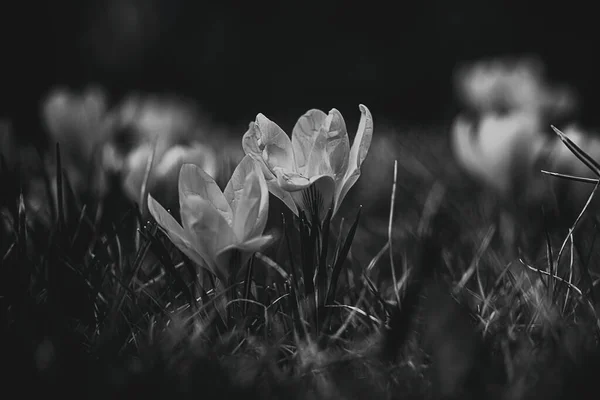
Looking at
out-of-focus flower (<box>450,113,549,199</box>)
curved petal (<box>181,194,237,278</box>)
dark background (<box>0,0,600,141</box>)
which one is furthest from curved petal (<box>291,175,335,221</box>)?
dark background (<box>0,0,600,141</box>)

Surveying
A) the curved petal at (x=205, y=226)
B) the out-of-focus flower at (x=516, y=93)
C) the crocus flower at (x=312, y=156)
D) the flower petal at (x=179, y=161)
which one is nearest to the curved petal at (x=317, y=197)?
the crocus flower at (x=312, y=156)

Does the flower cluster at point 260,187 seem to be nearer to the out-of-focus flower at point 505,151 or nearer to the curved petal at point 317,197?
the curved petal at point 317,197

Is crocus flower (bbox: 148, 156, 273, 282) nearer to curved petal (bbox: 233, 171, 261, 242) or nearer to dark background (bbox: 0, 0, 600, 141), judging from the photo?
curved petal (bbox: 233, 171, 261, 242)

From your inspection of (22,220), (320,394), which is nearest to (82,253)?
(22,220)

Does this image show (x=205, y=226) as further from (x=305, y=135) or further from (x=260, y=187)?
(x=305, y=135)

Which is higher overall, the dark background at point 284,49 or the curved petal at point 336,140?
the curved petal at point 336,140

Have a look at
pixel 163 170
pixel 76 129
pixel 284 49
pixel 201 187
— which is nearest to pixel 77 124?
pixel 76 129
